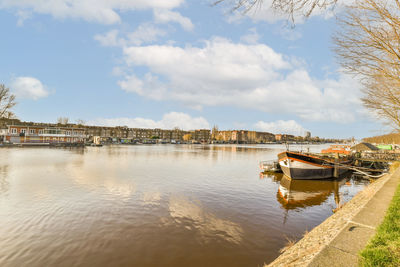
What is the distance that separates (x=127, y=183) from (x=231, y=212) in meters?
11.6

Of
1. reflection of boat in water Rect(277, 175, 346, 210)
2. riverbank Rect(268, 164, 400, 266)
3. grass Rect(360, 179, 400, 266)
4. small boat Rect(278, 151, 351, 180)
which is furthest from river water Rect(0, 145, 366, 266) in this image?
small boat Rect(278, 151, 351, 180)

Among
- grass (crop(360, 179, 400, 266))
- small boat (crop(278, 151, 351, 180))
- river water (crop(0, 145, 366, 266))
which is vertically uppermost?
grass (crop(360, 179, 400, 266))

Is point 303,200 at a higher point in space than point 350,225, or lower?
lower

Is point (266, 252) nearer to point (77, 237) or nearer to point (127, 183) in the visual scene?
point (77, 237)

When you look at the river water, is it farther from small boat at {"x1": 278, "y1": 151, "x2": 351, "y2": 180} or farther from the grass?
small boat at {"x1": 278, "y1": 151, "x2": 351, "y2": 180}

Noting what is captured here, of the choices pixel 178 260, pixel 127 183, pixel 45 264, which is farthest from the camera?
pixel 127 183

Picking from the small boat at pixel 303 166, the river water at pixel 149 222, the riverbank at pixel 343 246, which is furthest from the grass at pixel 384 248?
the small boat at pixel 303 166

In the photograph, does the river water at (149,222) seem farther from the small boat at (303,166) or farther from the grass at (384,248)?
the small boat at (303,166)

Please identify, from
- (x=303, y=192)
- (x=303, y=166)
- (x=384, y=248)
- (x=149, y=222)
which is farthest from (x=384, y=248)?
(x=303, y=166)

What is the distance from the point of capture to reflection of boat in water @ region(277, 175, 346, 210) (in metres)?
15.4

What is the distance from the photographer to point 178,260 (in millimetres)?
7457

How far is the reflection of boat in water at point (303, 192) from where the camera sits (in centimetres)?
1544

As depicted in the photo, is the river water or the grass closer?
the grass

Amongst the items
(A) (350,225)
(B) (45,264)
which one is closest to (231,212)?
(A) (350,225)
